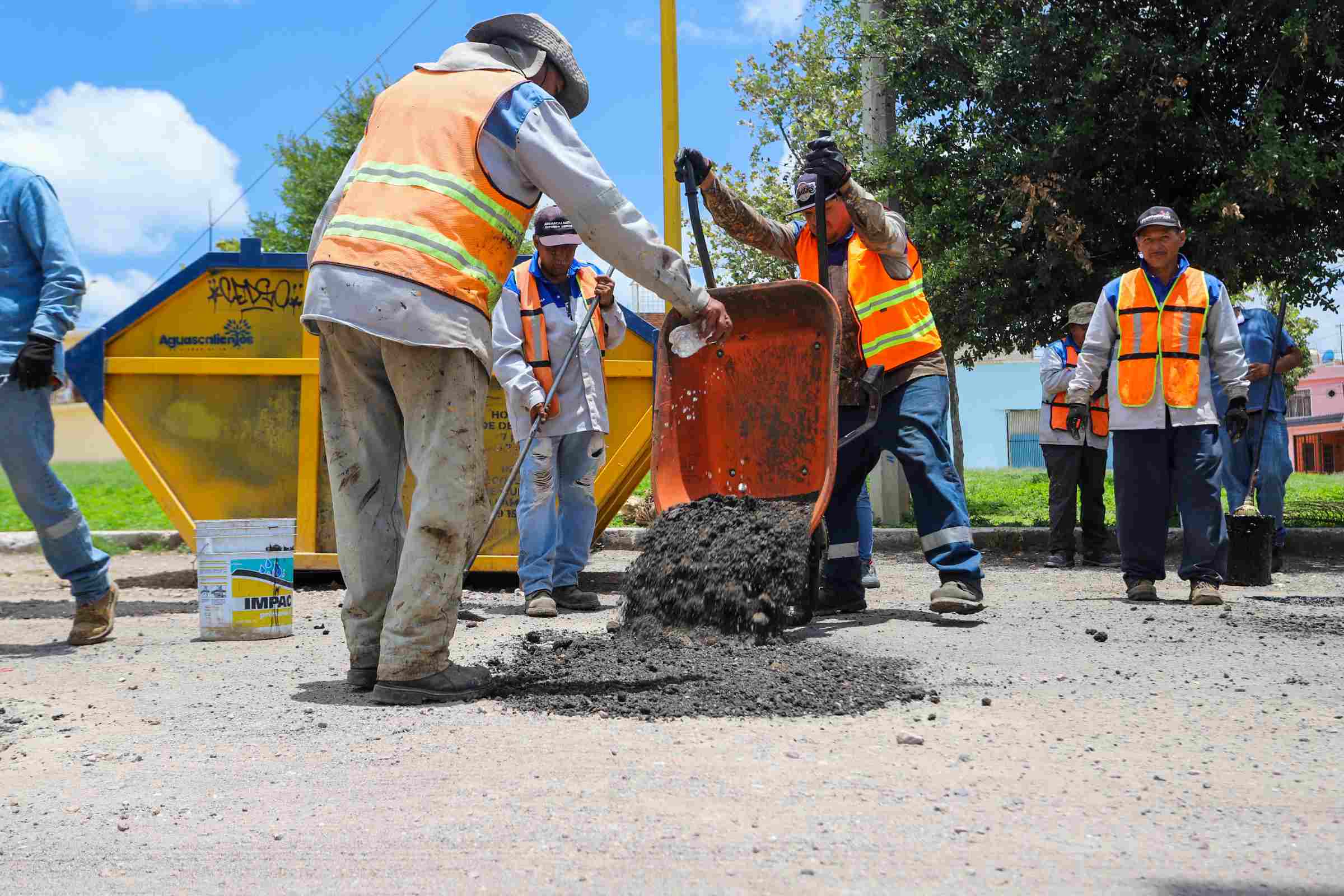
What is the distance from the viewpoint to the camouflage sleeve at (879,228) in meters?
5.14

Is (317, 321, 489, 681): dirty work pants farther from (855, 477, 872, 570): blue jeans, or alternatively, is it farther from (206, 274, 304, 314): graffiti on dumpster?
(206, 274, 304, 314): graffiti on dumpster

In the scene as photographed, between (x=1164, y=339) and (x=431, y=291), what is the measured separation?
4224 mm

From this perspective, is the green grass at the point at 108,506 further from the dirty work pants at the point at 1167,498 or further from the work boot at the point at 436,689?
the dirty work pants at the point at 1167,498

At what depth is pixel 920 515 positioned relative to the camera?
538 centimetres

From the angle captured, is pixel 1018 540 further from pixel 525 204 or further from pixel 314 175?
pixel 314 175

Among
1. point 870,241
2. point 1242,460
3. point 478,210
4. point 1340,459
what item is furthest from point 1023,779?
point 1340,459

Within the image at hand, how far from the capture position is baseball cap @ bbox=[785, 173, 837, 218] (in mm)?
5266

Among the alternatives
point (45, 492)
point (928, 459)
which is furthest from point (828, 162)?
point (45, 492)

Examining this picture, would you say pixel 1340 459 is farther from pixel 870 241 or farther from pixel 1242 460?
A: pixel 870 241

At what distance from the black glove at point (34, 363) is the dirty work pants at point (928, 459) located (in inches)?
132

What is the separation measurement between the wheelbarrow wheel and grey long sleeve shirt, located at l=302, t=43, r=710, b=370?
165 centimetres

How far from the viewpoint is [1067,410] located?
8578mm

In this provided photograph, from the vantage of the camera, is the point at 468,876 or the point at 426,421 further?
the point at 426,421

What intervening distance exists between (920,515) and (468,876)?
3.57 m
